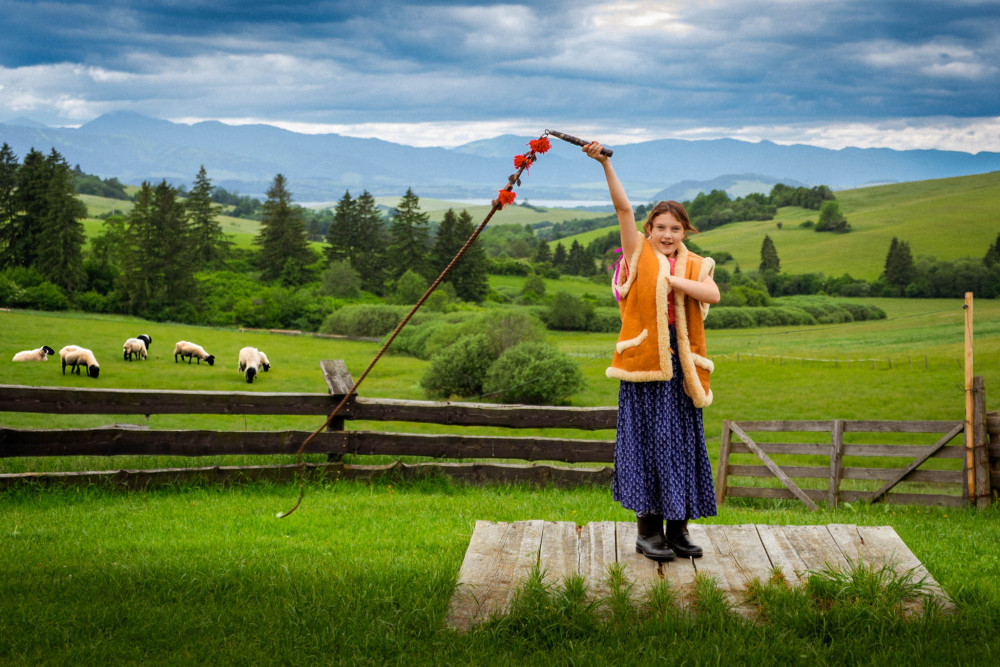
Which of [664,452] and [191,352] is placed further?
[191,352]

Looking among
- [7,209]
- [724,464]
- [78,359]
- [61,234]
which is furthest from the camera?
[61,234]

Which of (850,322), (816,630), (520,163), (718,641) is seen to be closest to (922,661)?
(816,630)

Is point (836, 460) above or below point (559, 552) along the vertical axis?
below

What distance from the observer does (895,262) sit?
31609mm

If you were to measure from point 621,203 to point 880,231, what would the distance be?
37897mm

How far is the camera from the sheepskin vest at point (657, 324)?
3781 millimetres

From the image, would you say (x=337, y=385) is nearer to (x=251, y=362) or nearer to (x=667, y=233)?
(x=667, y=233)

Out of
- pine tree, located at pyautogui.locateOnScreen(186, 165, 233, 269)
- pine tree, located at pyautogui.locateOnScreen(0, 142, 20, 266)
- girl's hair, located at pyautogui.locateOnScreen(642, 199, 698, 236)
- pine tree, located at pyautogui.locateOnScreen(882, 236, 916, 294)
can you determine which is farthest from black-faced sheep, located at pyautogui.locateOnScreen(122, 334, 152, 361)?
pine tree, located at pyautogui.locateOnScreen(882, 236, 916, 294)

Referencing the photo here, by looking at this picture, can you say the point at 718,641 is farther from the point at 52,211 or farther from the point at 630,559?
the point at 52,211

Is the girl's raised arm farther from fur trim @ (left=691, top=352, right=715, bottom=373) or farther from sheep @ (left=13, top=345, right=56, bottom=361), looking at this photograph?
sheep @ (left=13, top=345, right=56, bottom=361)

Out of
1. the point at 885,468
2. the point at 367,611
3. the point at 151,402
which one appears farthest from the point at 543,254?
the point at 367,611

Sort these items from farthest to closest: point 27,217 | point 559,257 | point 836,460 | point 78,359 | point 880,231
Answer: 1. point 559,257
2. point 880,231
3. point 27,217
4. point 78,359
5. point 836,460

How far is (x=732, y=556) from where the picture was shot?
3.94m

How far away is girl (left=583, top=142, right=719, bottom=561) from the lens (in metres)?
3.80
